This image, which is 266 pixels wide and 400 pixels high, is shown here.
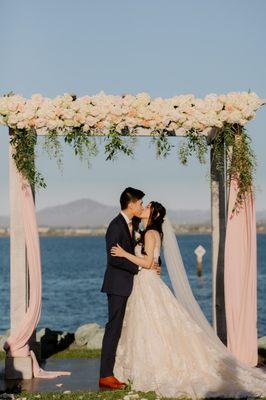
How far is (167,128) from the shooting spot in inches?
391

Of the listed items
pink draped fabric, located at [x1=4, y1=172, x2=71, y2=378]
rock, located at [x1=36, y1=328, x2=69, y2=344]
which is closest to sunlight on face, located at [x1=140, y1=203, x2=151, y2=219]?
pink draped fabric, located at [x1=4, y1=172, x2=71, y2=378]

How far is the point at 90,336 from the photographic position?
42.0 ft

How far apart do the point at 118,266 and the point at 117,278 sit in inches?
5.7

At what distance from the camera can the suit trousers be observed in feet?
30.2

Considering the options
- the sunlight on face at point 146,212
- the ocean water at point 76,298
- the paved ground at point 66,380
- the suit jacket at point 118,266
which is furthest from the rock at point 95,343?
the ocean water at point 76,298

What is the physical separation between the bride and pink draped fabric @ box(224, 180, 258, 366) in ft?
1.79

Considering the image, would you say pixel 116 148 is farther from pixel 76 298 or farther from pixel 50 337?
pixel 76 298

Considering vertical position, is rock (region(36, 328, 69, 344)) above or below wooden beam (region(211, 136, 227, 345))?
below

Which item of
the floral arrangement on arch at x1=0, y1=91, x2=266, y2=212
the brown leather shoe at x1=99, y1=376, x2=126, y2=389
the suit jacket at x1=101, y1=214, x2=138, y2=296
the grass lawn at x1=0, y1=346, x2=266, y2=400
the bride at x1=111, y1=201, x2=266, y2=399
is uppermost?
the floral arrangement on arch at x1=0, y1=91, x2=266, y2=212

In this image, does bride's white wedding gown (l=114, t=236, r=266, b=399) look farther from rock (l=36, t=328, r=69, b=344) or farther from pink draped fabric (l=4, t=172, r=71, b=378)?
rock (l=36, t=328, r=69, b=344)

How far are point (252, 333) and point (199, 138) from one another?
8.12 feet

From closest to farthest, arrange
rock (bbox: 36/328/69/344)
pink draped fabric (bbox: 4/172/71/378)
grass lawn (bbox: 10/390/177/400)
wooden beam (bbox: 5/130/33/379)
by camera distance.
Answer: grass lawn (bbox: 10/390/177/400)
pink draped fabric (bbox: 4/172/71/378)
wooden beam (bbox: 5/130/33/379)
rock (bbox: 36/328/69/344)

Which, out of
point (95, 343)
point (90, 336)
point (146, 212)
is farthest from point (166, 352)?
point (90, 336)

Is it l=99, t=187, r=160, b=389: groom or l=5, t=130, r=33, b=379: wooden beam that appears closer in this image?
l=99, t=187, r=160, b=389: groom
